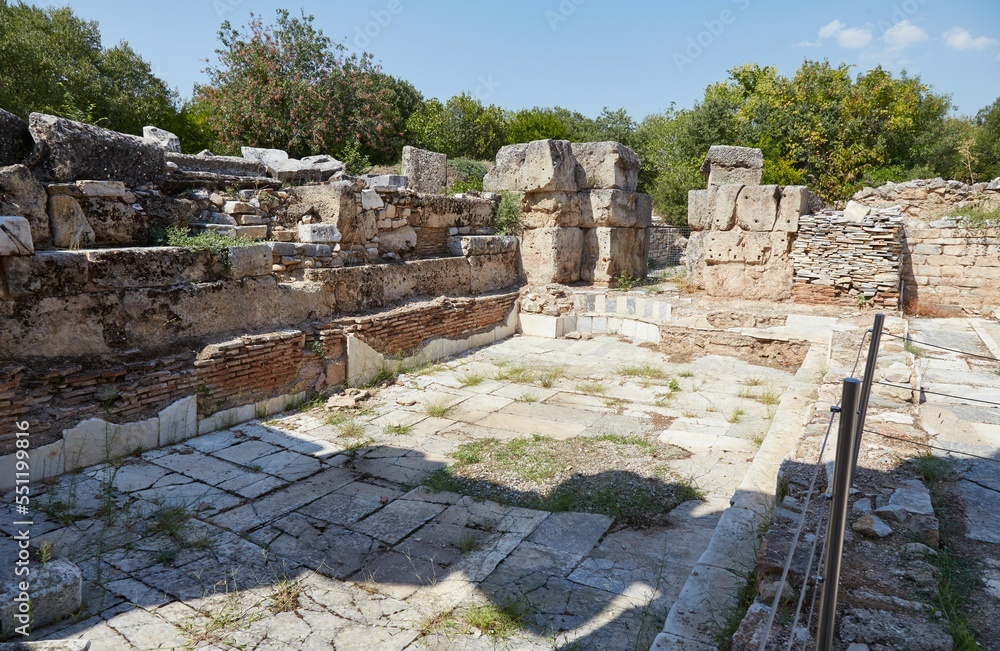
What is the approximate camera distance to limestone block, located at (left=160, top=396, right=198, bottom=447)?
4957 mm

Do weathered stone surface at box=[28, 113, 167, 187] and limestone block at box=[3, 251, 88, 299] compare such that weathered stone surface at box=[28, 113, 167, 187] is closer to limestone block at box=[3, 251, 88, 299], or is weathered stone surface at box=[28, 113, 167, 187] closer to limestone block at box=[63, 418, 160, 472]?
limestone block at box=[3, 251, 88, 299]

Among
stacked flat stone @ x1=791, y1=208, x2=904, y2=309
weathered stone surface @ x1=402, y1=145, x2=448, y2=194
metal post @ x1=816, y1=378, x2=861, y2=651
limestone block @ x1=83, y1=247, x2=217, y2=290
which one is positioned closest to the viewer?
metal post @ x1=816, y1=378, x2=861, y2=651

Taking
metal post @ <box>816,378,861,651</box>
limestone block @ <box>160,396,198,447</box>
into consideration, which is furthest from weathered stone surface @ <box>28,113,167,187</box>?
metal post @ <box>816,378,861,651</box>

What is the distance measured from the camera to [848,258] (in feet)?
27.9

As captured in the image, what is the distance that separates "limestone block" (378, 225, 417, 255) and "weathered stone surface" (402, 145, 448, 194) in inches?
77.0

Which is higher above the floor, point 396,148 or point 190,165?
point 396,148

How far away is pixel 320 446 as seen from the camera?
199 inches

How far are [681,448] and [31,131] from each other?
5898 mm

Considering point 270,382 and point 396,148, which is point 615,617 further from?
point 396,148

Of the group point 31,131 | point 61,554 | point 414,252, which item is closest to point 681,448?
point 61,554

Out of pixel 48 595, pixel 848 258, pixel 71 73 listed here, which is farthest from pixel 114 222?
pixel 71 73

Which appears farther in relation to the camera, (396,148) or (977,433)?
(396,148)

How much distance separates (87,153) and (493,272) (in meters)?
5.42

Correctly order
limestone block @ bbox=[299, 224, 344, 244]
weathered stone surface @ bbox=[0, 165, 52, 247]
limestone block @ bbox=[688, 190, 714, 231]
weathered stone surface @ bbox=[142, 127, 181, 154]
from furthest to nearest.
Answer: limestone block @ bbox=[688, 190, 714, 231]
weathered stone surface @ bbox=[142, 127, 181, 154]
limestone block @ bbox=[299, 224, 344, 244]
weathered stone surface @ bbox=[0, 165, 52, 247]
